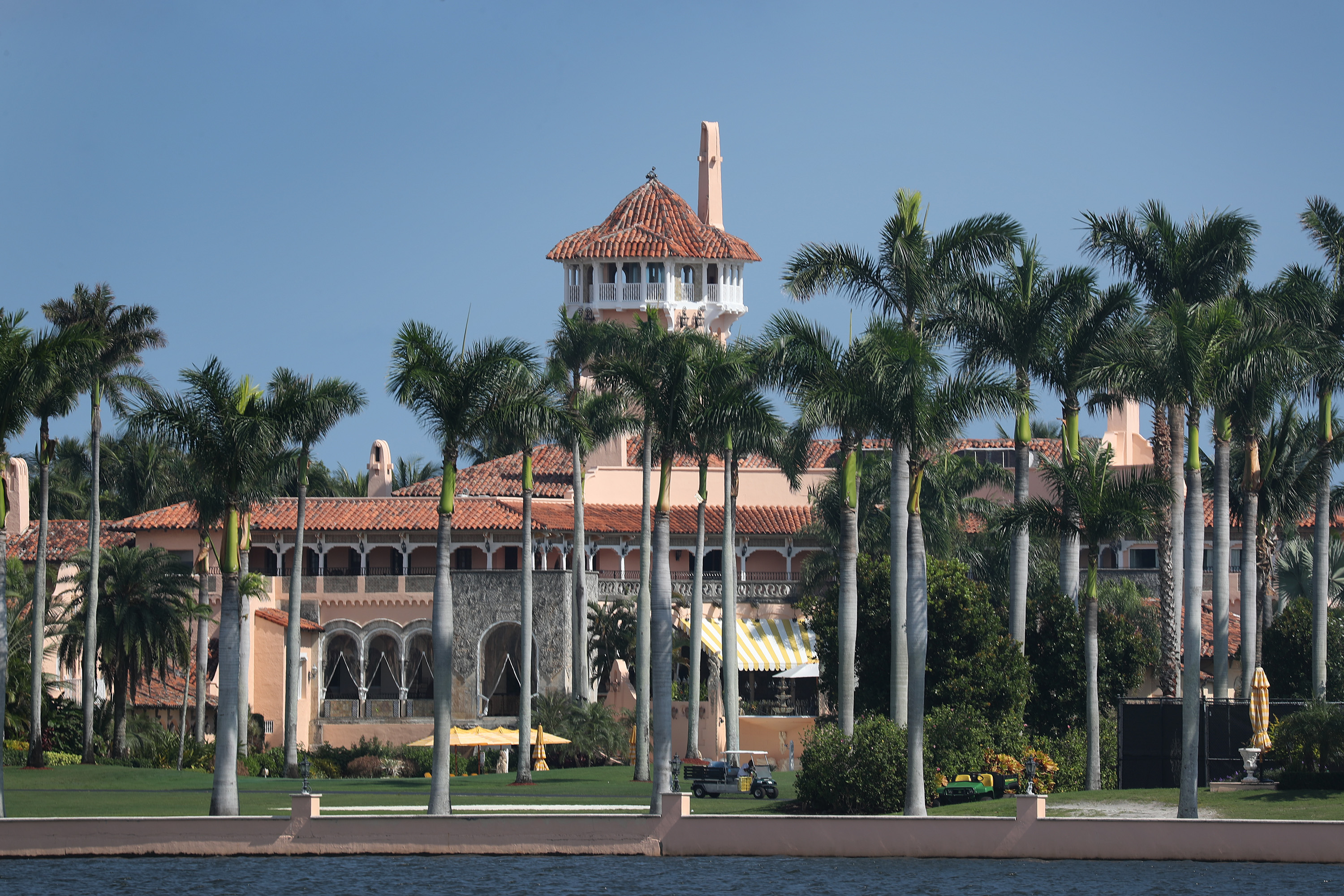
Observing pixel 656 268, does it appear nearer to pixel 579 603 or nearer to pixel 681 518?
pixel 681 518

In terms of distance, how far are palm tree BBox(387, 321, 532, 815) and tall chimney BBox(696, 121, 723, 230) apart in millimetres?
54915

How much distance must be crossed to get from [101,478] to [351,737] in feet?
96.9

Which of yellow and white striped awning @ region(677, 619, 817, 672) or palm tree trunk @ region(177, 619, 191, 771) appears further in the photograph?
yellow and white striped awning @ region(677, 619, 817, 672)

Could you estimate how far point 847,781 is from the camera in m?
39.4

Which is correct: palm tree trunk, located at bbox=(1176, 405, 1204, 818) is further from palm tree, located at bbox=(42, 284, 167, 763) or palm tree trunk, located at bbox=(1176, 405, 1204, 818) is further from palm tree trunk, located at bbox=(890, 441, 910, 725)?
palm tree, located at bbox=(42, 284, 167, 763)

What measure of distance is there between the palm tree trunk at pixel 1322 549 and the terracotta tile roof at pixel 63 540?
45.2 metres

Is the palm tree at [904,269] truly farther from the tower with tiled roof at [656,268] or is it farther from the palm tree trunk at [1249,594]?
the tower with tiled roof at [656,268]

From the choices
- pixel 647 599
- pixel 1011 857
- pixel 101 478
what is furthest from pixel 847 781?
pixel 101 478

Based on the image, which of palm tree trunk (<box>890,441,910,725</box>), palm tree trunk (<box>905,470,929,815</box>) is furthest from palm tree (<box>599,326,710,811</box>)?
palm tree trunk (<box>905,470,929,815</box>)

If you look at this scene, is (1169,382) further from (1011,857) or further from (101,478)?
(101,478)

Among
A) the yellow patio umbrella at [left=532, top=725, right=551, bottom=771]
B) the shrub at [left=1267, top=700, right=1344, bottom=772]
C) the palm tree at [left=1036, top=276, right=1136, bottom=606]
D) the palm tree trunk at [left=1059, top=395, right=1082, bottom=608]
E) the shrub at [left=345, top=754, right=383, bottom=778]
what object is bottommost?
the shrub at [left=345, top=754, right=383, bottom=778]

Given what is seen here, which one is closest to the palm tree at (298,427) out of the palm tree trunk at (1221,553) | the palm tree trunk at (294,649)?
the palm tree trunk at (294,649)

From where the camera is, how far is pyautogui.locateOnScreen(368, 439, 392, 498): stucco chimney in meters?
84.6

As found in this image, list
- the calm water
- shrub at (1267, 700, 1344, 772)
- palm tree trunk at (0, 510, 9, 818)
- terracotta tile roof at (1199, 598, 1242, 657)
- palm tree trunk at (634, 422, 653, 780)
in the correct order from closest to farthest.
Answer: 1. the calm water
2. shrub at (1267, 700, 1344, 772)
3. palm tree trunk at (0, 510, 9, 818)
4. palm tree trunk at (634, 422, 653, 780)
5. terracotta tile roof at (1199, 598, 1242, 657)
